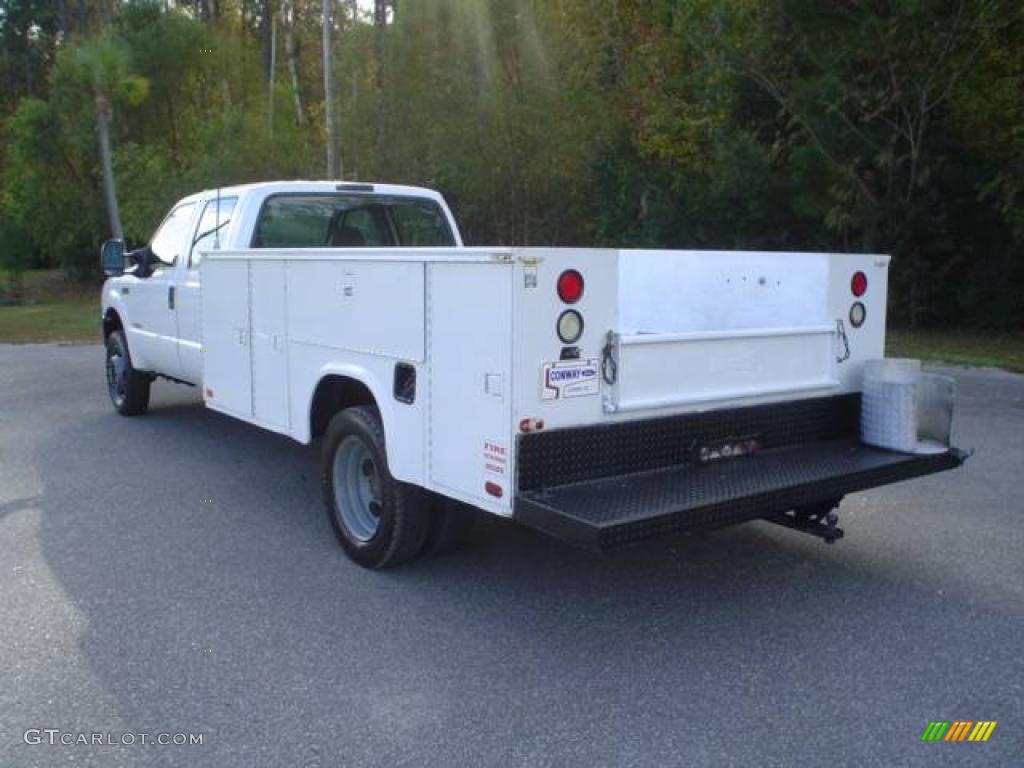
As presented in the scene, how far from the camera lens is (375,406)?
5160mm

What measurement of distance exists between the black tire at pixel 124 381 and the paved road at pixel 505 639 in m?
2.81

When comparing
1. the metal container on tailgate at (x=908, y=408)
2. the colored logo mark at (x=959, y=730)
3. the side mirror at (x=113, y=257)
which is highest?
the side mirror at (x=113, y=257)

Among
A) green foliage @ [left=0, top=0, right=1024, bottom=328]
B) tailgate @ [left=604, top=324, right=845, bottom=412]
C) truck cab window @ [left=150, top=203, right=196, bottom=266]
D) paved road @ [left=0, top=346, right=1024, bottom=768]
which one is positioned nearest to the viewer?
paved road @ [left=0, top=346, right=1024, bottom=768]

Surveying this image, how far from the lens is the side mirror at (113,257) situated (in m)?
8.91

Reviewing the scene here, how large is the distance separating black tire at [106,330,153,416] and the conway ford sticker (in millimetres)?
6506

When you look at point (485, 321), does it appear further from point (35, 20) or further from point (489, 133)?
point (35, 20)

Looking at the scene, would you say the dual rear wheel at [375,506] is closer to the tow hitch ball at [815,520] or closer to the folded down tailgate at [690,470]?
the folded down tailgate at [690,470]

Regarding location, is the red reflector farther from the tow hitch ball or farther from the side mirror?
the side mirror

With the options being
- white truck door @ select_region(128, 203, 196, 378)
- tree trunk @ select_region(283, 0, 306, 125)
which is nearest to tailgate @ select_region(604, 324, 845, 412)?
white truck door @ select_region(128, 203, 196, 378)

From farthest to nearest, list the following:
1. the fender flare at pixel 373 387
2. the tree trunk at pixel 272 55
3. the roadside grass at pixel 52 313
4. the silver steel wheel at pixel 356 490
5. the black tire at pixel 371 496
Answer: the tree trunk at pixel 272 55 → the roadside grass at pixel 52 313 → the silver steel wheel at pixel 356 490 → the black tire at pixel 371 496 → the fender flare at pixel 373 387

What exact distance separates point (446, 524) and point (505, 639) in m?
0.86

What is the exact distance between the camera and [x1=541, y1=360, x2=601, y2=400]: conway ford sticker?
4047 millimetres

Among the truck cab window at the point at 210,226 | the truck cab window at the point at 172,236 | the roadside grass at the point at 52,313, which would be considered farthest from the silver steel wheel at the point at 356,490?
the roadside grass at the point at 52,313

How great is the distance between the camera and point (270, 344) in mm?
5914
